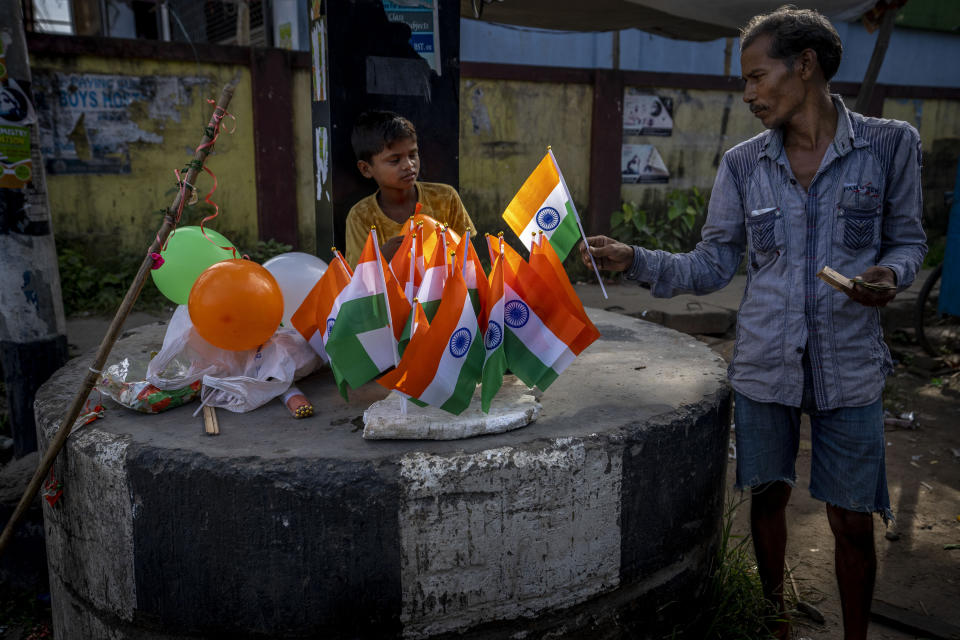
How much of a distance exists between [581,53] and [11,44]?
26.1ft

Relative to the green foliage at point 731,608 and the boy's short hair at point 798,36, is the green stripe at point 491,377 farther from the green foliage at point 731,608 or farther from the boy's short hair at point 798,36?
the boy's short hair at point 798,36

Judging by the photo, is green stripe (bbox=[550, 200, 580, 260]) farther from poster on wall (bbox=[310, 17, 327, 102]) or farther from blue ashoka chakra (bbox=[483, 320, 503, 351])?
poster on wall (bbox=[310, 17, 327, 102])

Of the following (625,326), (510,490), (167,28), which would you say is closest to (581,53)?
(167,28)

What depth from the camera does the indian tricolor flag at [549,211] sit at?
2.08 metres

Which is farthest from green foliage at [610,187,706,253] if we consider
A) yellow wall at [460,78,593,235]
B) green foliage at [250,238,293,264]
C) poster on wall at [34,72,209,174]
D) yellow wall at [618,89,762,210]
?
poster on wall at [34,72,209,174]

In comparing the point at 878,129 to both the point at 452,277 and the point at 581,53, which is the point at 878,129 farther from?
the point at 581,53

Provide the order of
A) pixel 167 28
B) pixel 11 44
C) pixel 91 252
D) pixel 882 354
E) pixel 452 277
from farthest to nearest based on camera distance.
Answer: pixel 167 28
pixel 91 252
pixel 11 44
pixel 882 354
pixel 452 277

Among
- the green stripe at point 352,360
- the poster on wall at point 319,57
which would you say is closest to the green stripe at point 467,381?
the green stripe at point 352,360

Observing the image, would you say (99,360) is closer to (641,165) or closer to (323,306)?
(323,306)

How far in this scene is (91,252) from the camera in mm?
6148

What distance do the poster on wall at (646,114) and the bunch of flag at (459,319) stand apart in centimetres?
636

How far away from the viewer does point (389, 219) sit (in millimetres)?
2861

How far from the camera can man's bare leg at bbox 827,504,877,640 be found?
1987mm

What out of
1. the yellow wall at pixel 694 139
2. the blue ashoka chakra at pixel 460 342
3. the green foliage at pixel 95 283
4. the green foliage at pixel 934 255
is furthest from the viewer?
the green foliage at pixel 934 255
